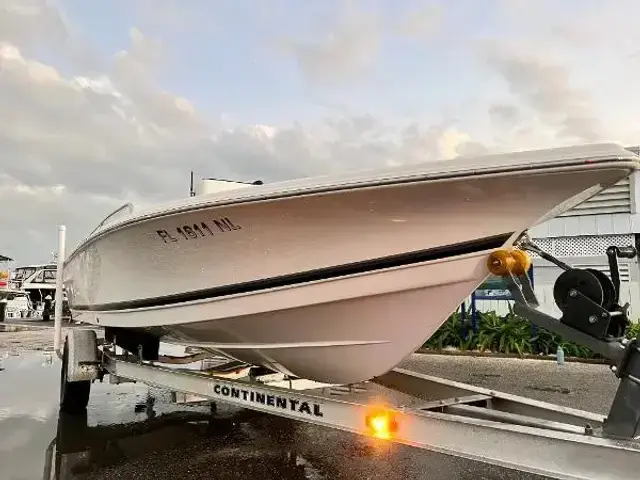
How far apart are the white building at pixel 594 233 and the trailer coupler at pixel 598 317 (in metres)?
9.67

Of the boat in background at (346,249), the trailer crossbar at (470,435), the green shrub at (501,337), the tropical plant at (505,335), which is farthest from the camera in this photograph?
the tropical plant at (505,335)

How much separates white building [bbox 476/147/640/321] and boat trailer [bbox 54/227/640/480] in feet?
30.2

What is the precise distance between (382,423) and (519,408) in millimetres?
1095

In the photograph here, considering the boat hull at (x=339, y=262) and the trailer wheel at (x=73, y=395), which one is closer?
the boat hull at (x=339, y=262)

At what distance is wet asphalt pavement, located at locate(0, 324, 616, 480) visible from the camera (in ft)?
13.5

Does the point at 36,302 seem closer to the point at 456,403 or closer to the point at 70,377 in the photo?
the point at 70,377

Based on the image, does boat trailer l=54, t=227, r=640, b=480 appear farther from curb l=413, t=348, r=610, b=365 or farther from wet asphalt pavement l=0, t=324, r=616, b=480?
curb l=413, t=348, r=610, b=365

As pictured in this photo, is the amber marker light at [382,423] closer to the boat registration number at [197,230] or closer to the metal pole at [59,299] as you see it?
the boat registration number at [197,230]

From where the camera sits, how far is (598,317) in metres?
2.71

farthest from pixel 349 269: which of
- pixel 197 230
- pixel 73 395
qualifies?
pixel 73 395

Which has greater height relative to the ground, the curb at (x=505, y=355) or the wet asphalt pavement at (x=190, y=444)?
the curb at (x=505, y=355)

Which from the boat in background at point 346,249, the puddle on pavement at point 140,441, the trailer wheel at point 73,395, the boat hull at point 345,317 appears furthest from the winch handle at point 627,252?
the trailer wheel at point 73,395

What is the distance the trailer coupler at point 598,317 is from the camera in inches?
99.7

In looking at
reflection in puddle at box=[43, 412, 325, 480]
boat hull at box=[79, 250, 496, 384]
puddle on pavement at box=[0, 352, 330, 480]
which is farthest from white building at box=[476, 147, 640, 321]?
boat hull at box=[79, 250, 496, 384]
